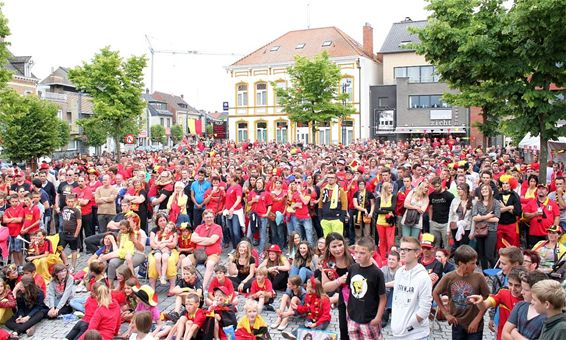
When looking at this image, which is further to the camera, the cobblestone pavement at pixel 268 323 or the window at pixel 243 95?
the window at pixel 243 95

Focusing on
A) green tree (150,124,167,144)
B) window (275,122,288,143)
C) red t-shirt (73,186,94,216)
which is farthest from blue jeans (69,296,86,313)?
green tree (150,124,167,144)

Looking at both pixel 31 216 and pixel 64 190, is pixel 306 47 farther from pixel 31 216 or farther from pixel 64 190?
pixel 31 216

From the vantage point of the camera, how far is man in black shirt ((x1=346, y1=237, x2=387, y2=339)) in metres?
5.02

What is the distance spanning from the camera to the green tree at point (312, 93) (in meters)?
36.2

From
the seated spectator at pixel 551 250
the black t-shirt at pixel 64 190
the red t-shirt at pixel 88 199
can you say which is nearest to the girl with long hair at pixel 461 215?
the seated spectator at pixel 551 250

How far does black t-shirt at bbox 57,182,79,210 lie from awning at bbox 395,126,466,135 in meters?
37.3

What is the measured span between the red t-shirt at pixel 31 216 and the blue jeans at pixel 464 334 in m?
8.37

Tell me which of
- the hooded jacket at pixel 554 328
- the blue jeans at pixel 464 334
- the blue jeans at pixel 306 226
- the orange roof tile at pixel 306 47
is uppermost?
the orange roof tile at pixel 306 47

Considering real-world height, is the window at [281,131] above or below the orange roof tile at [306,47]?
below

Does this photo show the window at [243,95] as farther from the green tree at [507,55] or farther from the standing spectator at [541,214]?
the standing spectator at [541,214]

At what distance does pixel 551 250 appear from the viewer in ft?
24.1

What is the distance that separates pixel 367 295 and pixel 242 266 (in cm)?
393

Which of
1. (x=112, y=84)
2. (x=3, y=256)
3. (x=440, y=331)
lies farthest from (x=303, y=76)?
(x=440, y=331)

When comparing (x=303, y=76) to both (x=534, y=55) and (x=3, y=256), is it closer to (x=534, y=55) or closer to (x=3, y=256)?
(x=534, y=55)
